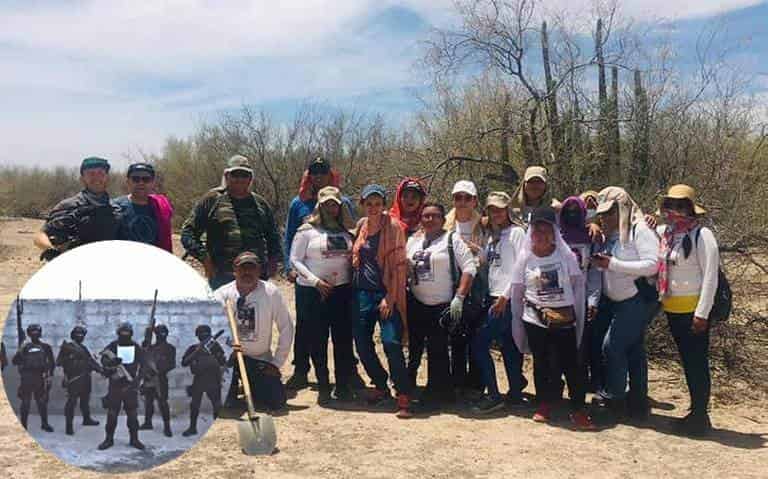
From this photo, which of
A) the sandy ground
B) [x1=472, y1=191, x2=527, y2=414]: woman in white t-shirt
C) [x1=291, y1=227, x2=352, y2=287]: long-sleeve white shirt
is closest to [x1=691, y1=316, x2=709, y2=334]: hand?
the sandy ground

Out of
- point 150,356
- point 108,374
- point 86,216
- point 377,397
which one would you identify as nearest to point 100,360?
point 108,374

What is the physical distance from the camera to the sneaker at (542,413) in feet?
18.3

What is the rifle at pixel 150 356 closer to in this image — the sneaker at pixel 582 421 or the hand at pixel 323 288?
the hand at pixel 323 288

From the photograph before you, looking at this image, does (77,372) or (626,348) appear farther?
(626,348)

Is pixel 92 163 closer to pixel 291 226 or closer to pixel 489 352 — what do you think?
pixel 291 226

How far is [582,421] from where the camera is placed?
5426 mm

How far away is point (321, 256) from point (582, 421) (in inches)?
97.7

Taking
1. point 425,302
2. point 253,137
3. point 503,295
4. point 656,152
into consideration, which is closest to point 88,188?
point 425,302

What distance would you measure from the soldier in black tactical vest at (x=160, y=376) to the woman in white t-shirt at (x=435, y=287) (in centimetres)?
309

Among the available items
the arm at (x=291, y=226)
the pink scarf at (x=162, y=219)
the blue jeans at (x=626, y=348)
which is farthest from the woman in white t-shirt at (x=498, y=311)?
the pink scarf at (x=162, y=219)

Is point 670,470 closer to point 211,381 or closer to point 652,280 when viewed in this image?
point 652,280

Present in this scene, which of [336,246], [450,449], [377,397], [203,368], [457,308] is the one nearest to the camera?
[203,368]

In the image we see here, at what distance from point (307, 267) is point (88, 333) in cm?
324

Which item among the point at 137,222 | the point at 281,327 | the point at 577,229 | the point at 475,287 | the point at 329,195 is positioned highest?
the point at 329,195
